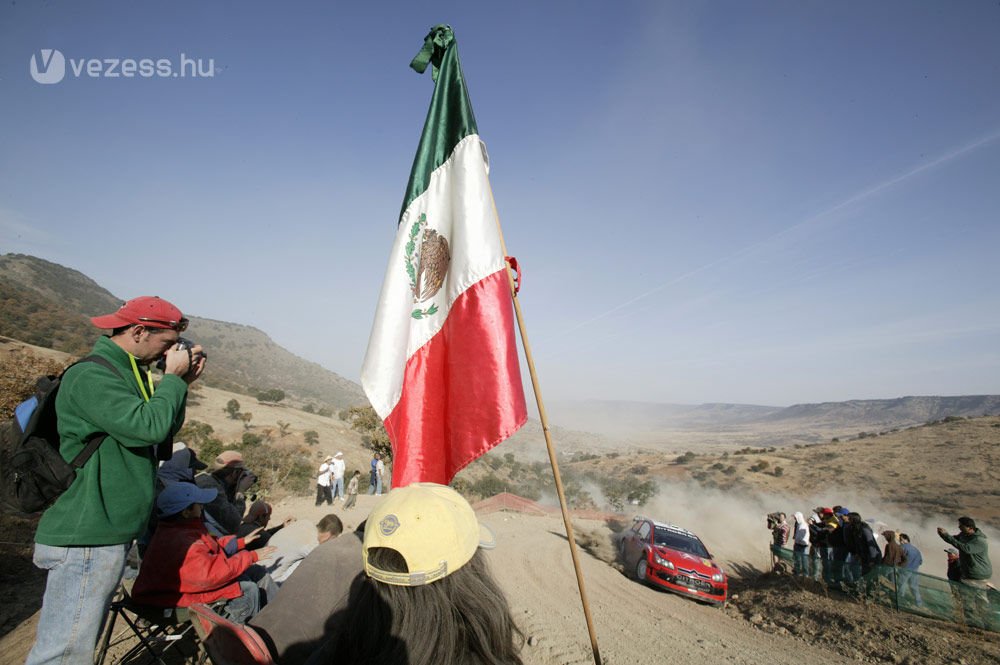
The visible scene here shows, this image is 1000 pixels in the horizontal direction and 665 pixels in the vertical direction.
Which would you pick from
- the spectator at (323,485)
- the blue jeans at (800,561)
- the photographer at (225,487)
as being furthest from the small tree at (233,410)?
the blue jeans at (800,561)

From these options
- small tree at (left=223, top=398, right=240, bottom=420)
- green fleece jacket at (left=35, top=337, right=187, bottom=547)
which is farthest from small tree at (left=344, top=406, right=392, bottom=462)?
green fleece jacket at (left=35, top=337, right=187, bottom=547)

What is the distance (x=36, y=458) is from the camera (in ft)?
7.13

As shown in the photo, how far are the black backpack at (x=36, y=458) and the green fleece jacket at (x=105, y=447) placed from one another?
0.15 feet

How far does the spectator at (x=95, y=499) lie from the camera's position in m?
2.21

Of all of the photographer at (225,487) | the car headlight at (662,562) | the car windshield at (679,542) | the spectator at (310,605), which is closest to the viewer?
the spectator at (310,605)

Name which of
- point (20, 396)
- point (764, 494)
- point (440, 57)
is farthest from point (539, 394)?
point (764, 494)

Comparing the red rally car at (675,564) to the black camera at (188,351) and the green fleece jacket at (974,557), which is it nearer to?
the green fleece jacket at (974,557)

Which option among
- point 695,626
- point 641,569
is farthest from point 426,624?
point 641,569

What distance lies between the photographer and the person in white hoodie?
1069 cm

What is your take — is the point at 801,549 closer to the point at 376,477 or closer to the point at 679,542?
the point at 679,542

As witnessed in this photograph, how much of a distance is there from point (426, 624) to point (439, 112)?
12.7ft

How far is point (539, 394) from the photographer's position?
9.11 feet

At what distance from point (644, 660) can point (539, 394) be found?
17.6ft

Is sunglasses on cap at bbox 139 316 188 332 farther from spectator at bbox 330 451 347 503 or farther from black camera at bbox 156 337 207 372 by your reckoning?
spectator at bbox 330 451 347 503
